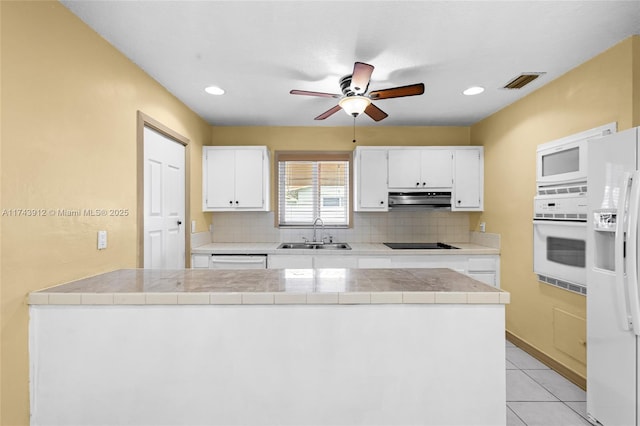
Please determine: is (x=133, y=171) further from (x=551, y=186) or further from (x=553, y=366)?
(x=553, y=366)

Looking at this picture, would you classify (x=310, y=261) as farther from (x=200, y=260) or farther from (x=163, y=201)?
(x=163, y=201)

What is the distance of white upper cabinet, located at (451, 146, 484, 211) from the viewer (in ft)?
12.7

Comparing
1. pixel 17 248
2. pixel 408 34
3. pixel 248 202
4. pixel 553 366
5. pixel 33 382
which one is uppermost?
pixel 408 34

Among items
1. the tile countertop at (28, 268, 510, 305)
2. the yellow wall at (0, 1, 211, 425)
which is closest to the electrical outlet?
the yellow wall at (0, 1, 211, 425)

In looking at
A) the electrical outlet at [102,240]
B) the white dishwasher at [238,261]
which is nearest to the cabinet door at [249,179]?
the white dishwasher at [238,261]

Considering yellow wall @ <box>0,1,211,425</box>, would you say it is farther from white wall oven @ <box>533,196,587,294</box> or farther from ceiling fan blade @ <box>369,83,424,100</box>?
white wall oven @ <box>533,196,587,294</box>

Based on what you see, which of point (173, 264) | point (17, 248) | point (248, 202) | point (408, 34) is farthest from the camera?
point (248, 202)

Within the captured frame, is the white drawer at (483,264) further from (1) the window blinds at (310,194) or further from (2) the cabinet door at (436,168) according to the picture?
(1) the window blinds at (310,194)

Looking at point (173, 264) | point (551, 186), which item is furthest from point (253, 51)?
point (551, 186)

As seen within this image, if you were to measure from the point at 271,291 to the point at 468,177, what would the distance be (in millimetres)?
3144

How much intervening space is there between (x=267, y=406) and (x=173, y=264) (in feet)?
6.58

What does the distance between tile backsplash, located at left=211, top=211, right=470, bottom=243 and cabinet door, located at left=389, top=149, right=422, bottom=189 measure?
49cm

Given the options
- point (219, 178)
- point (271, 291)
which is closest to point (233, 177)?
point (219, 178)

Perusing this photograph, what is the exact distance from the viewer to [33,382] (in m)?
1.57
